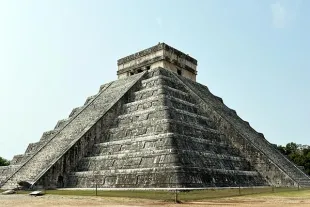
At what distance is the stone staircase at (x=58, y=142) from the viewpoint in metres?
18.1

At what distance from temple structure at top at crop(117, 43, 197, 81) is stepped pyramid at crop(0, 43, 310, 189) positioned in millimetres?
1447

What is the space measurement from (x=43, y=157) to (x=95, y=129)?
3116mm

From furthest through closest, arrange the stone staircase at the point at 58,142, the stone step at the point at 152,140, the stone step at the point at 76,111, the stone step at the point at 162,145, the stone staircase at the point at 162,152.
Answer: the stone step at the point at 76,111 < the stone staircase at the point at 58,142 < the stone step at the point at 152,140 < the stone step at the point at 162,145 < the stone staircase at the point at 162,152

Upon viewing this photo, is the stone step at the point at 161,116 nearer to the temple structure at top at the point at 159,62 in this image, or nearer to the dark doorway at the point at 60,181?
the dark doorway at the point at 60,181

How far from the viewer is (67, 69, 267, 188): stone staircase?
604 inches

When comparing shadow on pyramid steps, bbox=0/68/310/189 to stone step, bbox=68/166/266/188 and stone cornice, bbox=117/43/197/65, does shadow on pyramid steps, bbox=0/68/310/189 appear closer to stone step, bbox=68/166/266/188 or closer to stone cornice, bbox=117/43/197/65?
stone step, bbox=68/166/266/188

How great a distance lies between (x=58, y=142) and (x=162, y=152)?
24.2 ft

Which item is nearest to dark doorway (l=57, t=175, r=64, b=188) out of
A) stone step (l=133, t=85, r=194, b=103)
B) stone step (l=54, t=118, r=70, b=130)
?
stone step (l=54, t=118, r=70, b=130)

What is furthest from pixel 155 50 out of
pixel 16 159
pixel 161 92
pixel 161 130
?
pixel 16 159

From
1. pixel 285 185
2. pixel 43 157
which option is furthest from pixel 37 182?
pixel 285 185

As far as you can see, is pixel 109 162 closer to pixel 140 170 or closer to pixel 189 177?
pixel 140 170

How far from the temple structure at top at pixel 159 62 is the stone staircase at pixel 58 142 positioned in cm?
173

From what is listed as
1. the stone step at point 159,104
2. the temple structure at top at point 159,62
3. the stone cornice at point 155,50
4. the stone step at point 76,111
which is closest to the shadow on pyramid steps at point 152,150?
the stone step at point 159,104

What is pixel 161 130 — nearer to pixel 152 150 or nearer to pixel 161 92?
Answer: pixel 152 150
